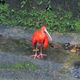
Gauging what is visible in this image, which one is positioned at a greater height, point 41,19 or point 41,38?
point 41,19

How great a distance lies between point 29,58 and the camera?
873cm

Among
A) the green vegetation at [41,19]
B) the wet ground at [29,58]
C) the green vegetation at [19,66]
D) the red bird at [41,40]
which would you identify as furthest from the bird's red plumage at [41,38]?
the green vegetation at [41,19]

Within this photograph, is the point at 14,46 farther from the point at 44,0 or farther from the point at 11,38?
the point at 44,0

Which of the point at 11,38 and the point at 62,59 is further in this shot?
the point at 11,38

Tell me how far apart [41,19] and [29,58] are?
212 centimetres

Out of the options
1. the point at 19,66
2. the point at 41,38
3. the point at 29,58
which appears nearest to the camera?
the point at 19,66

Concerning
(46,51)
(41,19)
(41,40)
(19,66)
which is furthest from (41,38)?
(41,19)

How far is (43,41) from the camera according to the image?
8875mm

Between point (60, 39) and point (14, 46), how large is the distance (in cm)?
116

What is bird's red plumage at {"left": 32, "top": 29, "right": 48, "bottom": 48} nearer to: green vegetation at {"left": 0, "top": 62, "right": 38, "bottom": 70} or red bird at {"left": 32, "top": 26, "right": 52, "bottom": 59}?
red bird at {"left": 32, "top": 26, "right": 52, "bottom": 59}

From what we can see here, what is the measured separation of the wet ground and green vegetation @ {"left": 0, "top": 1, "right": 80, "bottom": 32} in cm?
30

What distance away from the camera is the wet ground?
7.89 meters

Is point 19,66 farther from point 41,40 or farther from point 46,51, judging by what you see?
point 46,51

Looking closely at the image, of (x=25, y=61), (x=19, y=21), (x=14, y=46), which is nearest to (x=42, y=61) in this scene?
(x=25, y=61)
